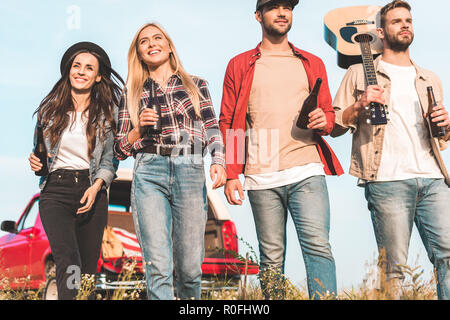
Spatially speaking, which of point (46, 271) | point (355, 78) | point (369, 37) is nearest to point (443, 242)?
point (355, 78)

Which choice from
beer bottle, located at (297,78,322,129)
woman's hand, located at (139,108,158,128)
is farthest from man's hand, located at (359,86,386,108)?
woman's hand, located at (139,108,158,128)

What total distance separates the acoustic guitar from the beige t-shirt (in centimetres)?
63

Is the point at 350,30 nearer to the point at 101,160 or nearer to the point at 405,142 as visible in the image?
the point at 405,142

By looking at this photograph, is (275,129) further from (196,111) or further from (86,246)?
(86,246)

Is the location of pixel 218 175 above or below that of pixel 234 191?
above

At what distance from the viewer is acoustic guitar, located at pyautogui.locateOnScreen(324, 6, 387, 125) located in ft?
16.6

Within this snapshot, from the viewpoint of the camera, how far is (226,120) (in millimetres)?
4781

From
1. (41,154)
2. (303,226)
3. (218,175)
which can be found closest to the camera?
(218,175)

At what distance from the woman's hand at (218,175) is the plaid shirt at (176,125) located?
0.05 meters

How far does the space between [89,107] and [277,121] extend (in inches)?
63.3

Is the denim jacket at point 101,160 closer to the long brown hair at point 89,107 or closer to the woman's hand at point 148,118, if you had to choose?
the long brown hair at point 89,107

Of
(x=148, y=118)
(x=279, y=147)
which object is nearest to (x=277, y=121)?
(x=279, y=147)

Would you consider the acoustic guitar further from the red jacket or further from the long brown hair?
the long brown hair

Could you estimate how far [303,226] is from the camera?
4395 mm
